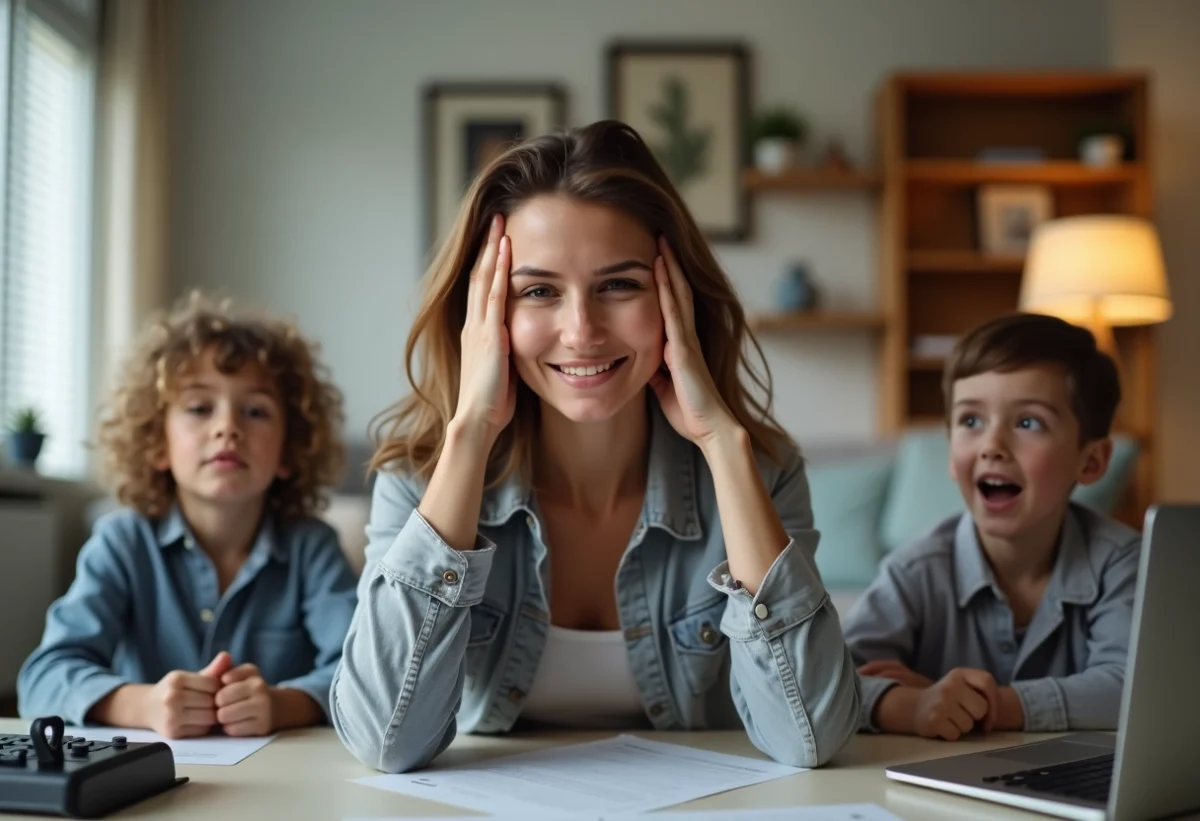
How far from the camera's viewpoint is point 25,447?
3410mm

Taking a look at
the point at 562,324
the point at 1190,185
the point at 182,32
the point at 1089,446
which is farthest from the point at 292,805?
the point at 1190,185

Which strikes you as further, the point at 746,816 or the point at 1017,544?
the point at 1017,544

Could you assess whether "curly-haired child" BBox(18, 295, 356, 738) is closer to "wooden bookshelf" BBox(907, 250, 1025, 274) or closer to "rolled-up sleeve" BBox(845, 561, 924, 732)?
"rolled-up sleeve" BBox(845, 561, 924, 732)

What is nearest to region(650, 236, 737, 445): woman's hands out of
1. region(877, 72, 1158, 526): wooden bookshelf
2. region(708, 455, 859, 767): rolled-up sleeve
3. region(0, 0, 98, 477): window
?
region(708, 455, 859, 767): rolled-up sleeve

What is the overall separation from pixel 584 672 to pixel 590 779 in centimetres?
36

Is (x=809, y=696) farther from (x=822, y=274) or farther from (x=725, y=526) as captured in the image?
(x=822, y=274)

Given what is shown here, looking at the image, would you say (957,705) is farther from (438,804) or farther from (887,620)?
(438,804)

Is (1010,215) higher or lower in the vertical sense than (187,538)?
higher

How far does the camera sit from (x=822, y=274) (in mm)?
4914

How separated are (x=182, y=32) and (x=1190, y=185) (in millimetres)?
4033

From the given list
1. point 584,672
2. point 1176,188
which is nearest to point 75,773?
point 584,672

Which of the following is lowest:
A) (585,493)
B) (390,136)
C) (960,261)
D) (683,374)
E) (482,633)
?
(482,633)

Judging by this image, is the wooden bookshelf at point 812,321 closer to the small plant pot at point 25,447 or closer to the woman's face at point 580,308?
the small plant pot at point 25,447

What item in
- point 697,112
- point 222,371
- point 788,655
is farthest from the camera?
point 697,112
